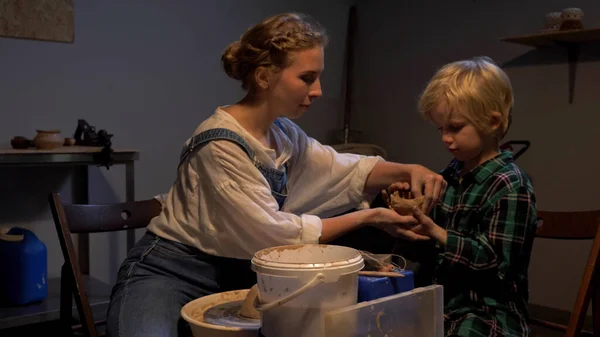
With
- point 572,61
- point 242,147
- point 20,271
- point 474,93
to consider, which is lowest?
point 20,271

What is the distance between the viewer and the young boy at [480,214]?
4.30 feet

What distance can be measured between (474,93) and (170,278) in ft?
2.69

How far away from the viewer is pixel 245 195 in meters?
1.23

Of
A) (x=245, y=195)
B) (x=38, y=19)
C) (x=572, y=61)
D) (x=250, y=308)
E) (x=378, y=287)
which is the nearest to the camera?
(x=378, y=287)

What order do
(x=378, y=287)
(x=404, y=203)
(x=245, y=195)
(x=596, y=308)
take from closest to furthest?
(x=378, y=287), (x=245, y=195), (x=404, y=203), (x=596, y=308)

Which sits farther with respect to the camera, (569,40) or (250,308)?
(569,40)

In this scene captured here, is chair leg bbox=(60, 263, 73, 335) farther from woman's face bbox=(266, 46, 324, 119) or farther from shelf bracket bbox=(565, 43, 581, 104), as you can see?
shelf bracket bbox=(565, 43, 581, 104)

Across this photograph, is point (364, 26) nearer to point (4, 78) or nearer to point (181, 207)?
point (4, 78)

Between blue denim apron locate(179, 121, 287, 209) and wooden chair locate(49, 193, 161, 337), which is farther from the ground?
blue denim apron locate(179, 121, 287, 209)

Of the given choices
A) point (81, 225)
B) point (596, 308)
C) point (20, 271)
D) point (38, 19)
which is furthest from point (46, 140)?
point (596, 308)

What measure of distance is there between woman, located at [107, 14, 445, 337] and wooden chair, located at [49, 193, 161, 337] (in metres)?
0.12

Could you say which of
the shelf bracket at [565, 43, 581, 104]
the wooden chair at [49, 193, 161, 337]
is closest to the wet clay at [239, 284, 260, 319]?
the wooden chair at [49, 193, 161, 337]

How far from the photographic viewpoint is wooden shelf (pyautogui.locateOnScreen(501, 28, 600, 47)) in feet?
8.29

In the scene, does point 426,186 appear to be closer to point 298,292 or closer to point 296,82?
point 296,82
